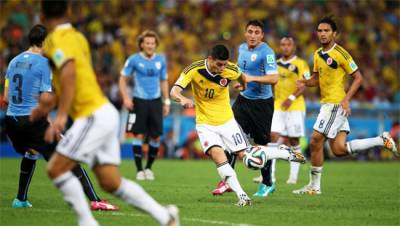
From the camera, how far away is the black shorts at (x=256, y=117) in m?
14.1

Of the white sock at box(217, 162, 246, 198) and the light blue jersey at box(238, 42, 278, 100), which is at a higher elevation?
the light blue jersey at box(238, 42, 278, 100)

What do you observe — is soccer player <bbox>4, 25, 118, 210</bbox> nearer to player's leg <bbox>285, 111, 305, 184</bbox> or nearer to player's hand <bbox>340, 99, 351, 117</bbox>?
player's hand <bbox>340, 99, 351, 117</bbox>

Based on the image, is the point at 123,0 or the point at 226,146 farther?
the point at 123,0

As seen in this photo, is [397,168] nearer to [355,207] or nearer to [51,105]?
[355,207]

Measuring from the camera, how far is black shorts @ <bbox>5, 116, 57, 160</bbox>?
10.9 metres

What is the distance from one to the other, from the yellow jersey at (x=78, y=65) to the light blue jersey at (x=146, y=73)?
30.2ft

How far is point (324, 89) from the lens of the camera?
44.1ft

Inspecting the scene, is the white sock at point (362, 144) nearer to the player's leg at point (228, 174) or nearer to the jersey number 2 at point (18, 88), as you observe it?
the player's leg at point (228, 174)

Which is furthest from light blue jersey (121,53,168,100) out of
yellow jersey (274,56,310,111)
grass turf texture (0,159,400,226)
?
yellow jersey (274,56,310,111)

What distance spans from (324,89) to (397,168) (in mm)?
9114

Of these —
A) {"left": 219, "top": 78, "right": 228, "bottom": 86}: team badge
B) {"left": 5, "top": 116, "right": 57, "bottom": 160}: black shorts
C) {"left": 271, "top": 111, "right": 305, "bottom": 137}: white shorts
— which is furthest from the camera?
{"left": 271, "top": 111, "right": 305, "bottom": 137}: white shorts

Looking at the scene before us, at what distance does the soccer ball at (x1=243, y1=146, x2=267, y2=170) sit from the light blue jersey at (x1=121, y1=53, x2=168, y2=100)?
6.49 metres

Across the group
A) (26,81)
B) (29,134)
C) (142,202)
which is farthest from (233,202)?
(142,202)

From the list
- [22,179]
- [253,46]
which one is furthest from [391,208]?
A: [22,179]
